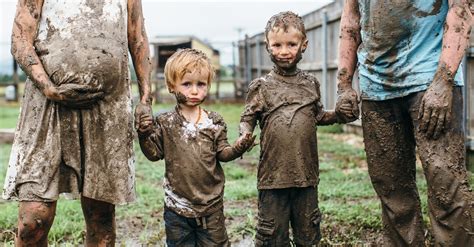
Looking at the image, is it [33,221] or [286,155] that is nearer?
[33,221]

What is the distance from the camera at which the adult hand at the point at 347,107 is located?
3.80 metres

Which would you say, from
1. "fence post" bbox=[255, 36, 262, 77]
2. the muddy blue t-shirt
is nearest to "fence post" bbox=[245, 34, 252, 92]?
"fence post" bbox=[255, 36, 262, 77]

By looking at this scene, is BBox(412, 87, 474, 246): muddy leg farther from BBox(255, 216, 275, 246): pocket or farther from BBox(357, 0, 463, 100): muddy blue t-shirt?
BBox(255, 216, 275, 246): pocket

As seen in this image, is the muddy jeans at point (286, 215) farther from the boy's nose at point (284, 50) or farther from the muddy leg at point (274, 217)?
the boy's nose at point (284, 50)

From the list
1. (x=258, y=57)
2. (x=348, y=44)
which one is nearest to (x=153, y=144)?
(x=348, y=44)

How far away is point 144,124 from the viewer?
145 inches

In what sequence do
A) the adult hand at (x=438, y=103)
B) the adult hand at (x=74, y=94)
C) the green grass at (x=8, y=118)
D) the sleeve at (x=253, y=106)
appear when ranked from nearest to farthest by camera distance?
1. the adult hand at (x=438, y=103)
2. the adult hand at (x=74, y=94)
3. the sleeve at (x=253, y=106)
4. the green grass at (x=8, y=118)

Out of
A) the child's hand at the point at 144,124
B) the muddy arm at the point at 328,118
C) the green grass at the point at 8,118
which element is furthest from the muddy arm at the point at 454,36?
the green grass at the point at 8,118

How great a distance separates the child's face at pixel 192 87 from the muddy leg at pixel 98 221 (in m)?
0.75

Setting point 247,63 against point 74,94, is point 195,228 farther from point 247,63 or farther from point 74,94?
point 247,63

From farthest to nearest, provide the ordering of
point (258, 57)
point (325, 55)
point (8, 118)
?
point (258, 57)
point (8, 118)
point (325, 55)

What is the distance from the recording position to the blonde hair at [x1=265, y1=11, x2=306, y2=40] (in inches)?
149

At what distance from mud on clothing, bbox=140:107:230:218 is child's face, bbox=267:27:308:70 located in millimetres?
503

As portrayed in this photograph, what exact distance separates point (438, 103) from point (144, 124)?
5.03 ft
